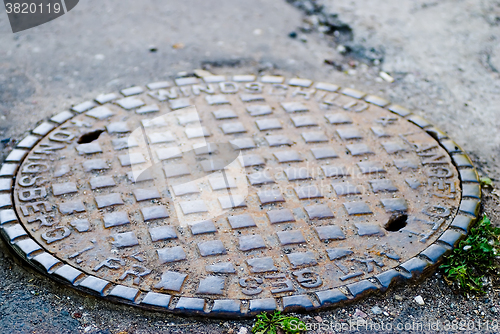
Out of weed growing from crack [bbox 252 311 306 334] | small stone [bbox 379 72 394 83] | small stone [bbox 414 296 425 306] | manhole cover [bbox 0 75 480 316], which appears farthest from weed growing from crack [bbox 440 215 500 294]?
small stone [bbox 379 72 394 83]

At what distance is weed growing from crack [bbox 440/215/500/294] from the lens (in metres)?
2.31

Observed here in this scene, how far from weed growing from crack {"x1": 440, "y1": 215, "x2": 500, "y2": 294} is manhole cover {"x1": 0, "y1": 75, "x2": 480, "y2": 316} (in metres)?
0.06

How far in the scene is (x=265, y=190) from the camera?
2617mm

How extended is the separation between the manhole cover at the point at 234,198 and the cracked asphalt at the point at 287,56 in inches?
8.0

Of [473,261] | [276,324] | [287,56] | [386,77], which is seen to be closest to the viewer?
[276,324]

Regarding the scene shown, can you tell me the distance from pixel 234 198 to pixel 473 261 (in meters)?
1.24

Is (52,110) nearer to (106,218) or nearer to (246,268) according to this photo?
(106,218)

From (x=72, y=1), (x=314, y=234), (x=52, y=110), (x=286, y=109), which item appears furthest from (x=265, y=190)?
(x=72, y=1)

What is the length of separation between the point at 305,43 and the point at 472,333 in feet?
9.28

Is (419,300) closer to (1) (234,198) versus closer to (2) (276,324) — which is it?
(2) (276,324)

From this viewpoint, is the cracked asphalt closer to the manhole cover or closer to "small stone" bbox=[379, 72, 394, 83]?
"small stone" bbox=[379, 72, 394, 83]

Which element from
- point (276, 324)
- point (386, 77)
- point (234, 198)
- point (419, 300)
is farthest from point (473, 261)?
point (386, 77)

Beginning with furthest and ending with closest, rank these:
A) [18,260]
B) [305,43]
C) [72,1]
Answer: [72,1] < [305,43] < [18,260]

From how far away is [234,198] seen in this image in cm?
256
